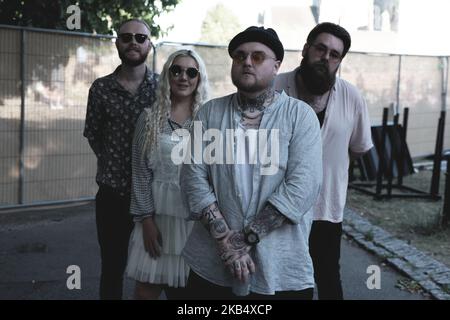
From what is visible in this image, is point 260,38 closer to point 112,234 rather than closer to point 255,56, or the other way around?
point 255,56

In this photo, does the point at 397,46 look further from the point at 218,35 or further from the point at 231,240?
the point at 231,240

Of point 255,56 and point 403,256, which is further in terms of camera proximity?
point 403,256

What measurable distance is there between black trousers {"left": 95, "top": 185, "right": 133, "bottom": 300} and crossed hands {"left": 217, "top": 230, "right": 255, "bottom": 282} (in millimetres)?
1366

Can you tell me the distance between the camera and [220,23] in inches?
2562

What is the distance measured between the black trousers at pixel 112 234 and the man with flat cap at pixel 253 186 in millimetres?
1108

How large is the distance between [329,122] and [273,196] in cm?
119

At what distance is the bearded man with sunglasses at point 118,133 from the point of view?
12.3 ft

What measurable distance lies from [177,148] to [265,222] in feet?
3.53

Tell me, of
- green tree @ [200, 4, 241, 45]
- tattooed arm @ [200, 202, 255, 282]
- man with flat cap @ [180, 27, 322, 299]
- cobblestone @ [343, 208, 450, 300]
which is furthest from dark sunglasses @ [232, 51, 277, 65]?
green tree @ [200, 4, 241, 45]

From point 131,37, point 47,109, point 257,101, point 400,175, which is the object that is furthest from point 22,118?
point 400,175

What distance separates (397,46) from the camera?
39.0 m

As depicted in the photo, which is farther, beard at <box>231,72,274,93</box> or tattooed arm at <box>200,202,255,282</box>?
beard at <box>231,72,274,93</box>

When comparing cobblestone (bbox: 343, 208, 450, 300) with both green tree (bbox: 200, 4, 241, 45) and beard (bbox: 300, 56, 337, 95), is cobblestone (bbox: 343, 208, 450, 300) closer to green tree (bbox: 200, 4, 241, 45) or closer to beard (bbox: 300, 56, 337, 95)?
beard (bbox: 300, 56, 337, 95)

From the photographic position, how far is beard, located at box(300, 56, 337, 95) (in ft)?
11.4
